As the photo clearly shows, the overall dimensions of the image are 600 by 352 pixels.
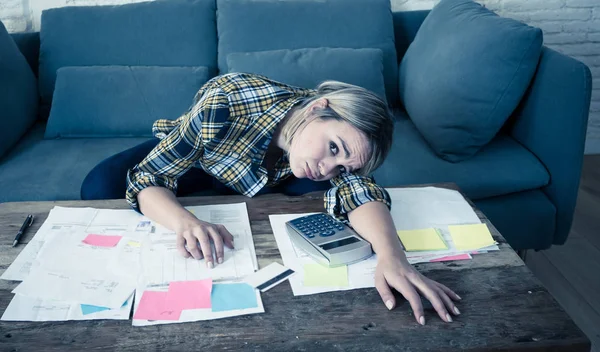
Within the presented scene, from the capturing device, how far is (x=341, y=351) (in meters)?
0.76

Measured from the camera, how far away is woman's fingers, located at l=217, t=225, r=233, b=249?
1.03 metres

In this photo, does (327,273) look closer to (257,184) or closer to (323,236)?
(323,236)

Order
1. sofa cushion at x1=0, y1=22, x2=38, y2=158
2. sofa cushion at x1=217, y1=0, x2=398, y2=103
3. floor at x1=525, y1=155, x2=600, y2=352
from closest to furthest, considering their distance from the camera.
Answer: floor at x1=525, y1=155, x2=600, y2=352 → sofa cushion at x1=0, y1=22, x2=38, y2=158 → sofa cushion at x1=217, y1=0, x2=398, y2=103

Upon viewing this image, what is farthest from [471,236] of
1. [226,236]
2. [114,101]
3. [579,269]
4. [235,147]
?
[114,101]

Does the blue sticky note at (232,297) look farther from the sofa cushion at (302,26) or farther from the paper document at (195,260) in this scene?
the sofa cushion at (302,26)

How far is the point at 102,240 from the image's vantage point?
104 cm

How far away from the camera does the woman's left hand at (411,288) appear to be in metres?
0.84

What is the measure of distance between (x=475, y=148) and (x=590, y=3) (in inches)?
56.4

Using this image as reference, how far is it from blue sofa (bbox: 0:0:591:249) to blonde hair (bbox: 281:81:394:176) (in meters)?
0.53

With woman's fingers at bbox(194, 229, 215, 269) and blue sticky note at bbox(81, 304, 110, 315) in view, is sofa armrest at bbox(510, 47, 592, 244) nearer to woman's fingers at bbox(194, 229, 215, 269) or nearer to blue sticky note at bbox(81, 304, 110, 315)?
woman's fingers at bbox(194, 229, 215, 269)

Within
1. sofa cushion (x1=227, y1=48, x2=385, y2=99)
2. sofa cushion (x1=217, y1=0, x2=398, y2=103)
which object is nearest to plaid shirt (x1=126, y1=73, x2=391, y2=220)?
sofa cushion (x1=227, y1=48, x2=385, y2=99)

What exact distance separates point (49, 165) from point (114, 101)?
14.7 inches

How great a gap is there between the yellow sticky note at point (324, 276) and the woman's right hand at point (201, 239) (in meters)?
0.16

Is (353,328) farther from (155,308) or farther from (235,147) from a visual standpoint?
(235,147)
